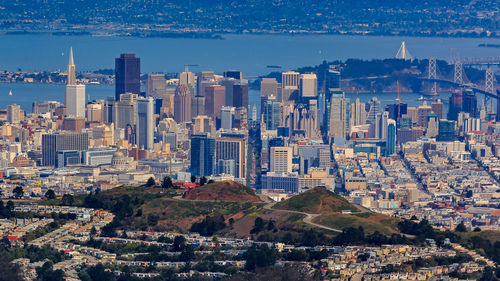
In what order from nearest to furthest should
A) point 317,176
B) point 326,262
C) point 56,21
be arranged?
1. point 326,262
2. point 317,176
3. point 56,21

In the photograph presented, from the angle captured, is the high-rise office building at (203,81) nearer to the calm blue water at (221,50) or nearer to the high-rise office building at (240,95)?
the high-rise office building at (240,95)

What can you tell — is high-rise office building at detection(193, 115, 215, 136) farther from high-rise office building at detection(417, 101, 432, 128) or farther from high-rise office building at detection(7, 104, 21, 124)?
high-rise office building at detection(417, 101, 432, 128)

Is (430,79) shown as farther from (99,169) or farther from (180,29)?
(99,169)

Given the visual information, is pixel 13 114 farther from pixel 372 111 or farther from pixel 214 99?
pixel 372 111

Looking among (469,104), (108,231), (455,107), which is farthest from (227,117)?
(108,231)

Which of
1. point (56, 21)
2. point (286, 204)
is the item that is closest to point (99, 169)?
point (286, 204)

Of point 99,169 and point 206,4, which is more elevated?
point 206,4

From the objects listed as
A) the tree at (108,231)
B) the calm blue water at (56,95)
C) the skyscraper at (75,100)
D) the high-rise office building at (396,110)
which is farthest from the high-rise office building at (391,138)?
the tree at (108,231)

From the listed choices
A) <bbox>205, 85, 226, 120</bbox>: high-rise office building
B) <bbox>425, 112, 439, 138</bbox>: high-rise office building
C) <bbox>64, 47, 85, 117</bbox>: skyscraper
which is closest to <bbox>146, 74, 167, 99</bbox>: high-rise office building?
<bbox>205, 85, 226, 120</bbox>: high-rise office building
